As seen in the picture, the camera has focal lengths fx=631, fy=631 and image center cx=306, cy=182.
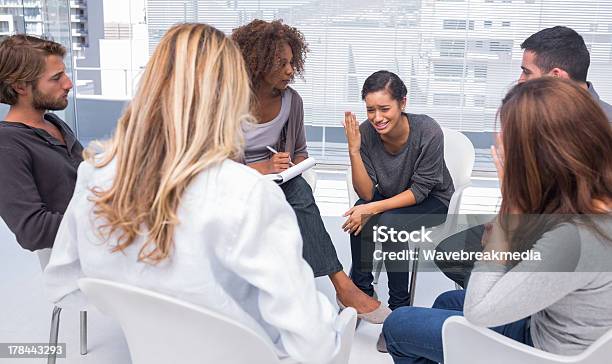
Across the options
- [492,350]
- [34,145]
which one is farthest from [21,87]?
[492,350]

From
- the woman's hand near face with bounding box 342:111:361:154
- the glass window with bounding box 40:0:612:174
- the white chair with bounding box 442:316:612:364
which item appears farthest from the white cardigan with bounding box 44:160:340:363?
the glass window with bounding box 40:0:612:174

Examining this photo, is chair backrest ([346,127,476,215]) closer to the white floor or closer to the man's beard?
the white floor

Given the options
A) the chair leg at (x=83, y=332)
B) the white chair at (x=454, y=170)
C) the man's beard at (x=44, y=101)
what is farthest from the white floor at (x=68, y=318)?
the man's beard at (x=44, y=101)

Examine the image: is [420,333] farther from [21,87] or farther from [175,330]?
[21,87]

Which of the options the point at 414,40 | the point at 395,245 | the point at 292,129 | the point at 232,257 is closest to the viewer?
the point at 232,257

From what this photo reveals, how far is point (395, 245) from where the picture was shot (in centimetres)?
253

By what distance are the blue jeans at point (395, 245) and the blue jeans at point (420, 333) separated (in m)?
0.82

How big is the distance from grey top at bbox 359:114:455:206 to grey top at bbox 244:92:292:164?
33 centimetres

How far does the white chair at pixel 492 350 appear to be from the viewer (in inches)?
47.1

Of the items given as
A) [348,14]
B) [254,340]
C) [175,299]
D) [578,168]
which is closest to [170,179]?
[175,299]

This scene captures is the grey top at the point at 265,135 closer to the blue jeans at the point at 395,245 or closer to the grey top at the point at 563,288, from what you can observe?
the blue jeans at the point at 395,245

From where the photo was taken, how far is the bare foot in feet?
7.73

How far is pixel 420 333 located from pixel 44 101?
1395mm

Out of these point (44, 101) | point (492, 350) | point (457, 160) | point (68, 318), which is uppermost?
point (44, 101)
